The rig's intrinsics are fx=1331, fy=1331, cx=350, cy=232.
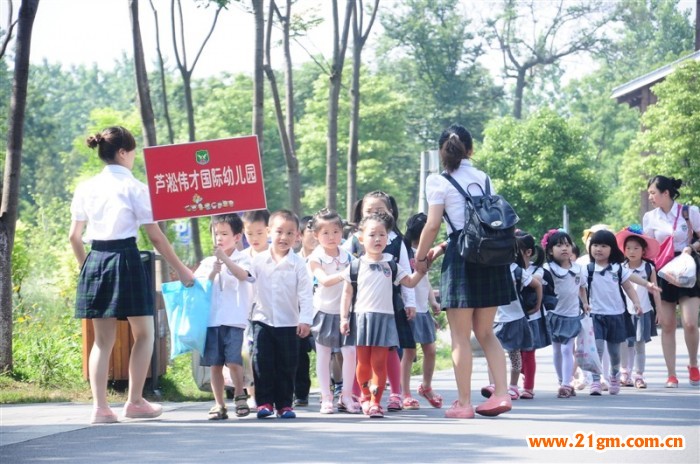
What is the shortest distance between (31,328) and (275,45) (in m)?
8.46

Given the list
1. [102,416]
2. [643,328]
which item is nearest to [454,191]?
[102,416]

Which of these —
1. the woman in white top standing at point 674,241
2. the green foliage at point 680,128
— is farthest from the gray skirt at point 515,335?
the green foliage at point 680,128

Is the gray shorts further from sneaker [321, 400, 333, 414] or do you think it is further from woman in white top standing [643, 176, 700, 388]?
woman in white top standing [643, 176, 700, 388]

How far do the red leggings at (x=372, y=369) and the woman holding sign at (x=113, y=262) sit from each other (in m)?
1.51

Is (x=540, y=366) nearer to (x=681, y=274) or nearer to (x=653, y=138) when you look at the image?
(x=681, y=274)

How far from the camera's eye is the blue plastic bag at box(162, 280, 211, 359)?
984cm

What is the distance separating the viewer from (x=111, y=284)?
378 inches

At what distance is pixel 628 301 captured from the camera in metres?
14.0

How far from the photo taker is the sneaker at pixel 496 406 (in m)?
9.74

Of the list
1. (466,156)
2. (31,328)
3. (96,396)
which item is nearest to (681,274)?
(466,156)

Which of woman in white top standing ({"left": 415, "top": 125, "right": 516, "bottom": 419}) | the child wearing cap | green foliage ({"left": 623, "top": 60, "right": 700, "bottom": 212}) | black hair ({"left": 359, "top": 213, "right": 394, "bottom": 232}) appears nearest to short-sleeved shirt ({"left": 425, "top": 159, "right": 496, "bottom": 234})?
woman in white top standing ({"left": 415, "top": 125, "right": 516, "bottom": 419})

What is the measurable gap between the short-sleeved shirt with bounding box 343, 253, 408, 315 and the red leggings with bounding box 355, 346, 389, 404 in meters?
0.31

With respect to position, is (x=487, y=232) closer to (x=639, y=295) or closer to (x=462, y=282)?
(x=462, y=282)

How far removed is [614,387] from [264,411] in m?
4.35
